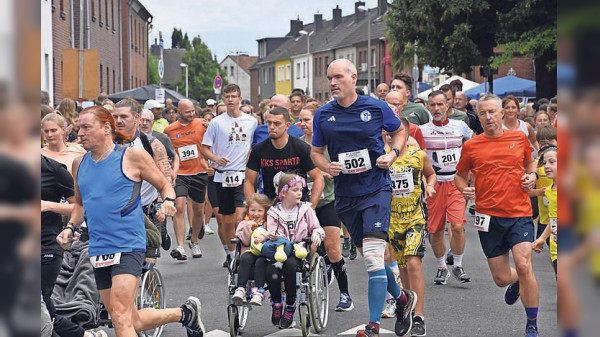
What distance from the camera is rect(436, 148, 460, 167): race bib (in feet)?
35.3

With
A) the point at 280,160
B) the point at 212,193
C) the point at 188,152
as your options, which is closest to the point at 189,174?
the point at 188,152

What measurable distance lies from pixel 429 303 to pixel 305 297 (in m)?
2.33

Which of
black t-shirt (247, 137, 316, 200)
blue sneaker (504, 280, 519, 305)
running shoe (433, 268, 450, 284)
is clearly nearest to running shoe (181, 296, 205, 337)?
black t-shirt (247, 137, 316, 200)

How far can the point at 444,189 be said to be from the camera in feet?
35.3

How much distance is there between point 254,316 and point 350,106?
103 inches

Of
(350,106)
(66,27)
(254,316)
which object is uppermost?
(66,27)

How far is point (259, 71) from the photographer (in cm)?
13500

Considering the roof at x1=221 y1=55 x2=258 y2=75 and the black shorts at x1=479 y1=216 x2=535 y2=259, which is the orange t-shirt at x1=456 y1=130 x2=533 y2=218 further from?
the roof at x1=221 y1=55 x2=258 y2=75

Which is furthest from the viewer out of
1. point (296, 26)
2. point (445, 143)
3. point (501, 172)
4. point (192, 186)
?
point (296, 26)

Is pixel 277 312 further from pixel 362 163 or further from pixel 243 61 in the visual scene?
pixel 243 61

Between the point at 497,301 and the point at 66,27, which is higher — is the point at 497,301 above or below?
below

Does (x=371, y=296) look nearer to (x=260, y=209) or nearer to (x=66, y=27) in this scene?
(x=260, y=209)

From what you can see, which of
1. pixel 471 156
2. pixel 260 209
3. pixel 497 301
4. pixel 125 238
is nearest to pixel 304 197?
pixel 260 209

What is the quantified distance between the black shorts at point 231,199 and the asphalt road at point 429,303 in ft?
2.61
